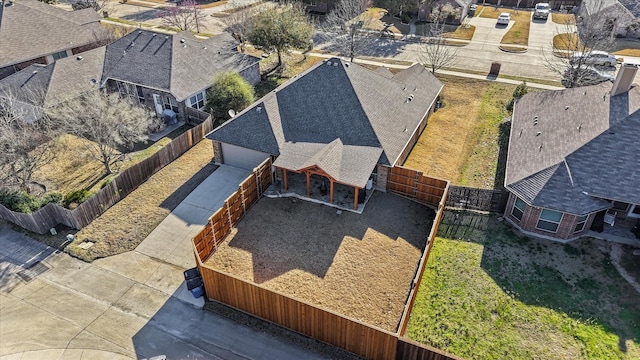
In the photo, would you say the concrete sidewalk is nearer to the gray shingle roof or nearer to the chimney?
the chimney

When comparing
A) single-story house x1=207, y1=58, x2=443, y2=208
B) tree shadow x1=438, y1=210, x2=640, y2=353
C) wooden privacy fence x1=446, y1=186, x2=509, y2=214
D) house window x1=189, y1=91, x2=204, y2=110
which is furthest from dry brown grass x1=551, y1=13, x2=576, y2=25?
house window x1=189, y1=91, x2=204, y2=110

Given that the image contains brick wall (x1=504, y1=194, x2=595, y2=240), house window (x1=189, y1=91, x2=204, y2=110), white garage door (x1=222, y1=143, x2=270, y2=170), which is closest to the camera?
brick wall (x1=504, y1=194, x2=595, y2=240)

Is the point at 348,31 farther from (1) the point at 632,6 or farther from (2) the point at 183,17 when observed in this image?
(1) the point at 632,6

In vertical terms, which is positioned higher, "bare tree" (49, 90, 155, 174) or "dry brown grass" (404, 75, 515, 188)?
"bare tree" (49, 90, 155, 174)

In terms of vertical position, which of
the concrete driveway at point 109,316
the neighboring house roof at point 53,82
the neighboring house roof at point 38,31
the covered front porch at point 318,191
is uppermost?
the neighboring house roof at point 38,31

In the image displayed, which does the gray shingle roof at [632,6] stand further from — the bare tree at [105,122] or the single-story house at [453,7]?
the bare tree at [105,122]

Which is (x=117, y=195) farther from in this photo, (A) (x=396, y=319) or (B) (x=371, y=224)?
(A) (x=396, y=319)

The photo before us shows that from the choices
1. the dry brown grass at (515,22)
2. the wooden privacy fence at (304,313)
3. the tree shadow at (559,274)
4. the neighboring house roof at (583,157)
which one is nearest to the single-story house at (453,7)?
the dry brown grass at (515,22)
